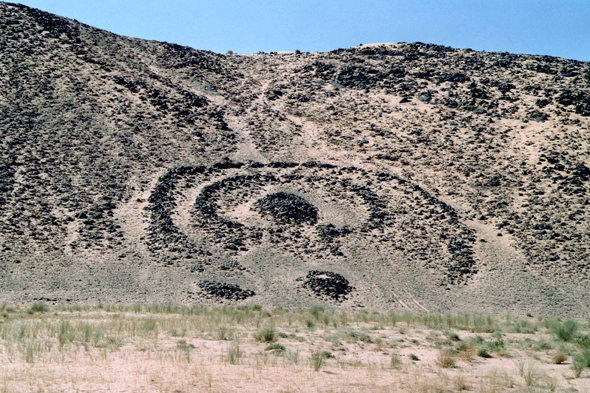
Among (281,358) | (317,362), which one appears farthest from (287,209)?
(317,362)

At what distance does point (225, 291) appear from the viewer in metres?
31.9

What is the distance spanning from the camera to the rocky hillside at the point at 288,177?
33.7 meters

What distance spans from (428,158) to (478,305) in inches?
694

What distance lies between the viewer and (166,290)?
3170 cm

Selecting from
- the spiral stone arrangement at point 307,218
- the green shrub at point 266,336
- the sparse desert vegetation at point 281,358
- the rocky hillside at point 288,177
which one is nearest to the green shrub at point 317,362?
the sparse desert vegetation at point 281,358

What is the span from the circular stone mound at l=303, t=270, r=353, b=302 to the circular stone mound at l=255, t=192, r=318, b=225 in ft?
20.5

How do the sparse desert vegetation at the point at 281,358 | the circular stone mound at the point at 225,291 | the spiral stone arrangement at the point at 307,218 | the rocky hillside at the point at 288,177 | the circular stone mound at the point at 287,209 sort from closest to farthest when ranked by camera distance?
the sparse desert vegetation at the point at 281,358
the circular stone mound at the point at 225,291
the rocky hillside at the point at 288,177
the spiral stone arrangement at the point at 307,218
the circular stone mound at the point at 287,209

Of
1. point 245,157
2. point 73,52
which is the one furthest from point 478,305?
point 73,52

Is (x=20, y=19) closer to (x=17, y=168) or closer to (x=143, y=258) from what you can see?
(x=17, y=168)

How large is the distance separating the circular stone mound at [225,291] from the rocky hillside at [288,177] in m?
0.16

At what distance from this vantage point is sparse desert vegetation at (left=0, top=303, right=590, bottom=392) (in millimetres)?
11047

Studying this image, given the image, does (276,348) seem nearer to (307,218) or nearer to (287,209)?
(307,218)

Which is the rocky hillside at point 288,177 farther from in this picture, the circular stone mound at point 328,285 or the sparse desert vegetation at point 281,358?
the sparse desert vegetation at point 281,358

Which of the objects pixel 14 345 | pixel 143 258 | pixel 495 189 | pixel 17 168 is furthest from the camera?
pixel 495 189
